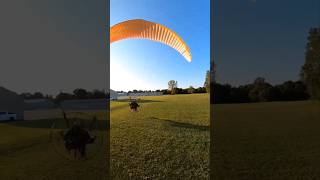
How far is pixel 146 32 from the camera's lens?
9477 mm

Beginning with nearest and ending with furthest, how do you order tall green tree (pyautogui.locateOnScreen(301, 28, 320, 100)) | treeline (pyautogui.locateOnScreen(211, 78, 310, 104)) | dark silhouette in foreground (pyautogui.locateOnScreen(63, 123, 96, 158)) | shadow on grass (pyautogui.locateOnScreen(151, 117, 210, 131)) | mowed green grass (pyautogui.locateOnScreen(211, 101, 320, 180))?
dark silhouette in foreground (pyautogui.locateOnScreen(63, 123, 96, 158)), mowed green grass (pyautogui.locateOnScreen(211, 101, 320, 180)), tall green tree (pyautogui.locateOnScreen(301, 28, 320, 100)), treeline (pyautogui.locateOnScreen(211, 78, 310, 104)), shadow on grass (pyautogui.locateOnScreen(151, 117, 210, 131))

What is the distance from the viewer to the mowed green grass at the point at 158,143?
7816 mm

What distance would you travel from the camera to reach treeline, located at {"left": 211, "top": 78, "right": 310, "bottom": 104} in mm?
8453

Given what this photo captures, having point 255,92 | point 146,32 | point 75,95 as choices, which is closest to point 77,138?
point 75,95

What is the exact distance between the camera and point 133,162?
842cm

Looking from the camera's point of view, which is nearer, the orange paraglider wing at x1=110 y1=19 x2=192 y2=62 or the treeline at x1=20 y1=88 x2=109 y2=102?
the orange paraglider wing at x1=110 y1=19 x2=192 y2=62

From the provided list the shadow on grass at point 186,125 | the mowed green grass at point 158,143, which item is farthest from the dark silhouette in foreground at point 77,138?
the shadow on grass at point 186,125

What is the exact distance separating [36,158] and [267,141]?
589 centimetres

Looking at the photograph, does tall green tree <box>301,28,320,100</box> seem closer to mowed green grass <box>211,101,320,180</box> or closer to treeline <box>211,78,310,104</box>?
treeline <box>211,78,310,104</box>

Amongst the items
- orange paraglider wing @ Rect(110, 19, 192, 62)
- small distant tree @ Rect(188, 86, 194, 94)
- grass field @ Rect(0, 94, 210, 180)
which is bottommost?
grass field @ Rect(0, 94, 210, 180)

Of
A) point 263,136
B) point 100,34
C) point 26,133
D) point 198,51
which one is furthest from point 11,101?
point 198,51

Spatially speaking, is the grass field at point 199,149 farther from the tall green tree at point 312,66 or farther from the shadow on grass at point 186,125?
the tall green tree at point 312,66

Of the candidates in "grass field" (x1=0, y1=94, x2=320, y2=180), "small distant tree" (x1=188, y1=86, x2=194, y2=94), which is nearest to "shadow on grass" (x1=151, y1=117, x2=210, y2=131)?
"grass field" (x1=0, y1=94, x2=320, y2=180)

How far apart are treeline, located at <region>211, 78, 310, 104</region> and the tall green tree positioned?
42cm
